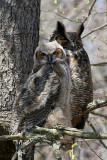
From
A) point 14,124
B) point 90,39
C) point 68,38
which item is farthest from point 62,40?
point 14,124

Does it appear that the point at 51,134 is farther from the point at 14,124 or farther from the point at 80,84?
the point at 80,84

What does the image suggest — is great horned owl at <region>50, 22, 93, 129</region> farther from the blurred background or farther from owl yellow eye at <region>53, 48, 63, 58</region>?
owl yellow eye at <region>53, 48, 63, 58</region>

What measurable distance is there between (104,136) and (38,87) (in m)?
0.91

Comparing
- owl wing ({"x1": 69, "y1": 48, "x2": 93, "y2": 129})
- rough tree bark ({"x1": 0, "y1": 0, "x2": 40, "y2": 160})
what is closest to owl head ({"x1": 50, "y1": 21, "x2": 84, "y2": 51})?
owl wing ({"x1": 69, "y1": 48, "x2": 93, "y2": 129})

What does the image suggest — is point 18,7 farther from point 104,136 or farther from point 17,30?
point 104,136

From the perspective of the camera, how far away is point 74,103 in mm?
3789

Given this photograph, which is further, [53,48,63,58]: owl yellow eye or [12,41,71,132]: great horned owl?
[53,48,63,58]: owl yellow eye

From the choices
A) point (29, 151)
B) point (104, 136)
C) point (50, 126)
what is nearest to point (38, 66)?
point (50, 126)

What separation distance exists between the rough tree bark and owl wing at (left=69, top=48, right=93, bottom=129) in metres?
0.67

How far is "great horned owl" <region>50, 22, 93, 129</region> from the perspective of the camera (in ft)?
12.3

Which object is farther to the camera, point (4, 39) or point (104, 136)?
point (4, 39)

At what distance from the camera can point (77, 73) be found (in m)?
3.72

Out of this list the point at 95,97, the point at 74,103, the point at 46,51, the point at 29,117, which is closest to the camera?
the point at 29,117

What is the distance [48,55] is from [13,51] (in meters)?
0.46
